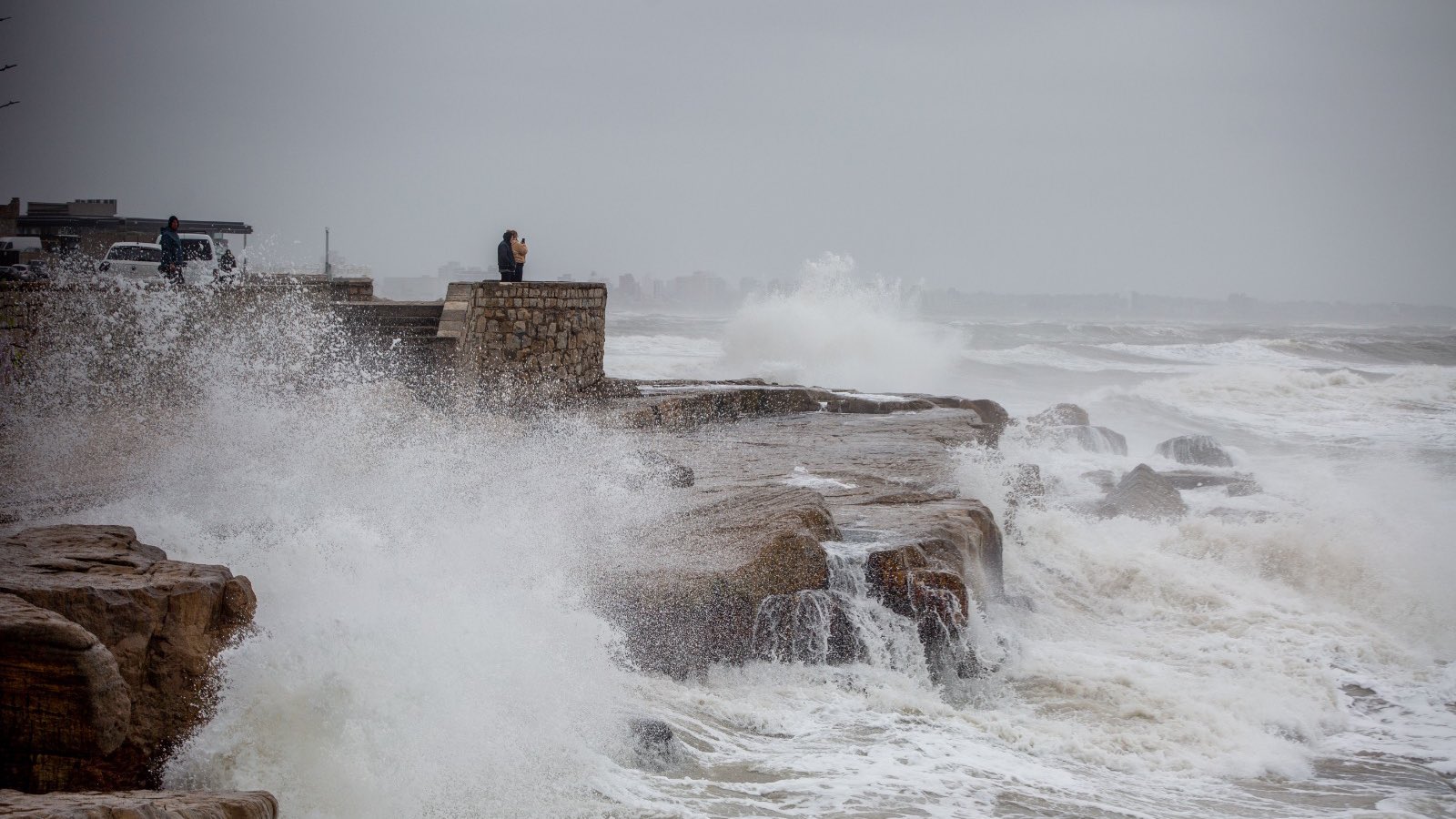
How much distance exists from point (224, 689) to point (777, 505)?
11.9 ft

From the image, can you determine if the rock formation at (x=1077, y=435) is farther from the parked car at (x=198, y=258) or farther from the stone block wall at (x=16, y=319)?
the stone block wall at (x=16, y=319)

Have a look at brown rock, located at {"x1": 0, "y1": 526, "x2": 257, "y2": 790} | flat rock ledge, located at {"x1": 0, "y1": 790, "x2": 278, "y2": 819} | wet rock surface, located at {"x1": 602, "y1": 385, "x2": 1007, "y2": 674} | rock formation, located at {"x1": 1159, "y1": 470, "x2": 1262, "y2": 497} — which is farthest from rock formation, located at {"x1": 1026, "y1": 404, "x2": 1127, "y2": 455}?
flat rock ledge, located at {"x1": 0, "y1": 790, "x2": 278, "y2": 819}

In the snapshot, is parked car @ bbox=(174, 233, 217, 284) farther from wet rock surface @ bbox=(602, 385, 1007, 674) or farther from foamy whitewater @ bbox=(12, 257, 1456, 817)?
wet rock surface @ bbox=(602, 385, 1007, 674)

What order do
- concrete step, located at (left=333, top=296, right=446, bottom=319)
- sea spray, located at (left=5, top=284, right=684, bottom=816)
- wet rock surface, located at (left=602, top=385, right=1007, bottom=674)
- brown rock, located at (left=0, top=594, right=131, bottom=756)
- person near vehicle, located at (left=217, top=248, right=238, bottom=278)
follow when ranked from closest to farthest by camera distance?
brown rock, located at (left=0, top=594, right=131, bottom=756) < sea spray, located at (left=5, top=284, right=684, bottom=816) < wet rock surface, located at (left=602, top=385, right=1007, bottom=674) < concrete step, located at (left=333, top=296, right=446, bottom=319) < person near vehicle, located at (left=217, top=248, right=238, bottom=278)

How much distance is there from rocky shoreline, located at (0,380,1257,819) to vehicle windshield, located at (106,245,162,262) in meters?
7.21

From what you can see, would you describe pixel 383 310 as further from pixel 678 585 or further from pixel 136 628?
pixel 136 628

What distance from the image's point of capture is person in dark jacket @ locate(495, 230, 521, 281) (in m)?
11.8

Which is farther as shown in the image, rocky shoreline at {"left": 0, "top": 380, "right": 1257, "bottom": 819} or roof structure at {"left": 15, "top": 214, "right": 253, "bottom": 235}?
roof structure at {"left": 15, "top": 214, "right": 253, "bottom": 235}

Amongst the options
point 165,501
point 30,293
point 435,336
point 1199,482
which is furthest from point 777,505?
point 1199,482

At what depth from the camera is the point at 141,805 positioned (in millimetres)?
2939

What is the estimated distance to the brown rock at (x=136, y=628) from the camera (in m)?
3.44

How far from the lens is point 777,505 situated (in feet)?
22.7

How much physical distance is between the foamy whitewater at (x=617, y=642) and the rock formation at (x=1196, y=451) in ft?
9.80

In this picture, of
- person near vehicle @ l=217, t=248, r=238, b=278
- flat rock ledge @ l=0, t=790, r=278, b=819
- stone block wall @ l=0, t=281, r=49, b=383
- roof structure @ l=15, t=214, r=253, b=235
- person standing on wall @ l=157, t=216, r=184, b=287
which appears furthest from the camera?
roof structure @ l=15, t=214, r=253, b=235
